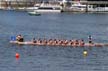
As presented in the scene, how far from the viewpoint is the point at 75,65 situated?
6288cm

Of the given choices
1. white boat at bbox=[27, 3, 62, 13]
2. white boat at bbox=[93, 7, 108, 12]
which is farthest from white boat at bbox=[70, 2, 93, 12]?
white boat at bbox=[27, 3, 62, 13]

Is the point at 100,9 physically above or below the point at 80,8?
below

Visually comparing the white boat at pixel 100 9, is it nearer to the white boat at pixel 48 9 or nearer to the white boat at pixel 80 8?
the white boat at pixel 80 8

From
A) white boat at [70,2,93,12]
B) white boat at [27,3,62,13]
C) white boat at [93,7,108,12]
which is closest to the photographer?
white boat at [27,3,62,13]

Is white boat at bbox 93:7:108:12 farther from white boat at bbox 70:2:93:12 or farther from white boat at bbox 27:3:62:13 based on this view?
white boat at bbox 27:3:62:13

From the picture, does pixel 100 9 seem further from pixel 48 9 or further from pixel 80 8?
pixel 48 9

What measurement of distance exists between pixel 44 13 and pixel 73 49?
11946cm

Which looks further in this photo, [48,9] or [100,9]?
[100,9]

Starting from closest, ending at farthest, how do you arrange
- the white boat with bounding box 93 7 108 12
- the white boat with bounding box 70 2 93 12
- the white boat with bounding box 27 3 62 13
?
the white boat with bounding box 27 3 62 13, the white boat with bounding box 93 7 108 12, the white boat with bounding box 70 2 93 12

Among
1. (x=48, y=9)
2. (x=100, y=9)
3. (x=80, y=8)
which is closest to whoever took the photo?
(x=48, y=9)

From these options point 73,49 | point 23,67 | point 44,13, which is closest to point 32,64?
point 23,67

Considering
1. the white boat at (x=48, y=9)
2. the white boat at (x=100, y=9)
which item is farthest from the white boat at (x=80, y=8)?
the white boat at (x=48, y=9)

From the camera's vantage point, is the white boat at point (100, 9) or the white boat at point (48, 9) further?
the white boat at point (100, 9)

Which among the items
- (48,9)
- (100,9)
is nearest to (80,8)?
(100,9)
